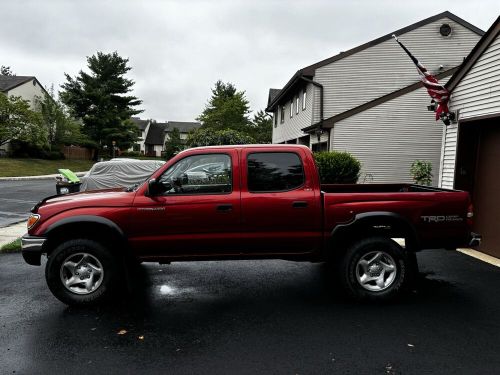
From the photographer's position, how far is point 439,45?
19.9 meters

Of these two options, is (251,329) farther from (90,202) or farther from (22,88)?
(22,88)

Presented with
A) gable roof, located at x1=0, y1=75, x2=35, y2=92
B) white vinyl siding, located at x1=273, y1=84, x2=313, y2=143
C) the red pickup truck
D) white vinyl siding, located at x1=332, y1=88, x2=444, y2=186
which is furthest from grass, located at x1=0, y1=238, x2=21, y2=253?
gable roof, located at x1=0, y1=75, x2=35, y2=92

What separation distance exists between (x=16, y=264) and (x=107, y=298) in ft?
9.61

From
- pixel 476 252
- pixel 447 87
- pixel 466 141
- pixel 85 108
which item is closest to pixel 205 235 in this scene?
pixel 476 252

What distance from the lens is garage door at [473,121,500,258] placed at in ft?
24.5

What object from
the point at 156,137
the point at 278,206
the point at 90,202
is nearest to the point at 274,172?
the point at 278,206

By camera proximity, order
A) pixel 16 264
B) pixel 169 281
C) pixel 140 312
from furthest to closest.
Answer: pixel 16 264, pixel 169 281, pixel 140 312

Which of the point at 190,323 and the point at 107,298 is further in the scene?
the point at 107,298

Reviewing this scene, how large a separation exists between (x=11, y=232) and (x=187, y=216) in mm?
6438

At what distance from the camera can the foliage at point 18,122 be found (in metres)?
34.2

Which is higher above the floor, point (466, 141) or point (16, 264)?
point (466, 141)

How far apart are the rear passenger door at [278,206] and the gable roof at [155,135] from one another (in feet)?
277

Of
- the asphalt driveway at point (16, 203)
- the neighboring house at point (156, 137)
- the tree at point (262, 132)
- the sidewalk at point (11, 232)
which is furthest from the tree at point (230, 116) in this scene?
the neighboring house at point (156, 137)

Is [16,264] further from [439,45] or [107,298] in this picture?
[439,45]
